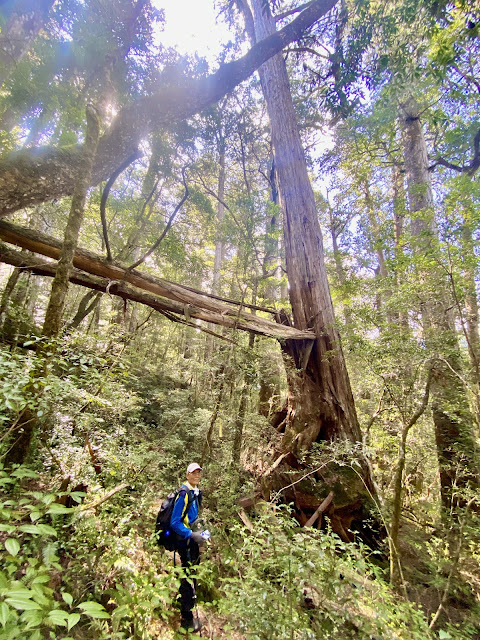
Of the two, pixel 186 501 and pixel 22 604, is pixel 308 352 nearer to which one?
pixel 186 501

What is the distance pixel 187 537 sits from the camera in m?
2.75

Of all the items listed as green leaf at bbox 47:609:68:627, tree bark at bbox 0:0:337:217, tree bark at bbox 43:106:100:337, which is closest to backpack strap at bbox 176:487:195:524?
green leaf at bbox 47:609:68:627

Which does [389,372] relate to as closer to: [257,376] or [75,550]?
[257,376]

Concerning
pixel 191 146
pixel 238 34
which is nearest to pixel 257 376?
pixel 191 146

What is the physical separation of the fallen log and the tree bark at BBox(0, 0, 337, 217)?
56 centimetres

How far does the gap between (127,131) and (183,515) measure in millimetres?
5876

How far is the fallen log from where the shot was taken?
4.17 meters

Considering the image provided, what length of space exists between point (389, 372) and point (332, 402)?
168 cm

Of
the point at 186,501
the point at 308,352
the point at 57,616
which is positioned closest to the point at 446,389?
the point at 308,352

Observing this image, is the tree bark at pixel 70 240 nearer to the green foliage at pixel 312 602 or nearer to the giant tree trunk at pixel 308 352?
the green foliage at pixel 312 602

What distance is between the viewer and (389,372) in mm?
3951

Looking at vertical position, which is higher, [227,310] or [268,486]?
[227,310]

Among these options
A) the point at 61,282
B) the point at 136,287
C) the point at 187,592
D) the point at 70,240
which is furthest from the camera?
the point at 136,287

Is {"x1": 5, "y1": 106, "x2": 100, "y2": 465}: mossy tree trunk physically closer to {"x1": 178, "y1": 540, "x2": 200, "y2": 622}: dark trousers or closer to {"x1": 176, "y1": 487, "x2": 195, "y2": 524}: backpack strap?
{"x1": 176, "y1": 487, "x2": 195, "y2": 524}: backpack strap
